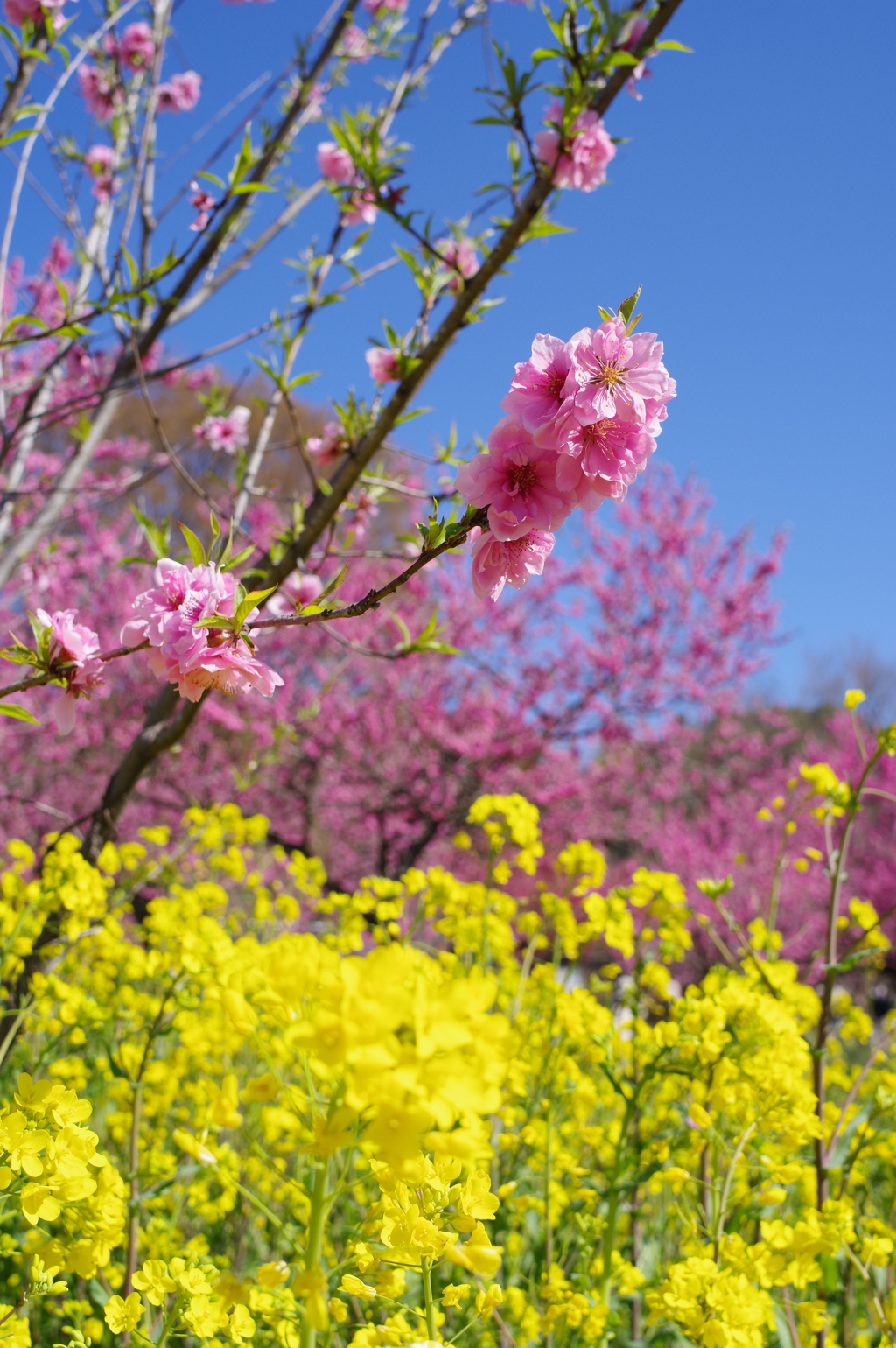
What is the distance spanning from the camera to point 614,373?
1034 mm

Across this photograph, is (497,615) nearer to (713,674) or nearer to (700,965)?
(713,674)

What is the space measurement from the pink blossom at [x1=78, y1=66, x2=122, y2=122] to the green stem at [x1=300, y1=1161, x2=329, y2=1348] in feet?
14.0

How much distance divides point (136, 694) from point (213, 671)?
9192mm

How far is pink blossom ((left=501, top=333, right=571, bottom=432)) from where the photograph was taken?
1063 millimetres

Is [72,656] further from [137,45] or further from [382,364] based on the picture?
[137,45]

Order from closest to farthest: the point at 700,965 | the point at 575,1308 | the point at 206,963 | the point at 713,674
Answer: the point at 575,1308 < the point at 206,963 < the point at 713,674 < the point at 700,965

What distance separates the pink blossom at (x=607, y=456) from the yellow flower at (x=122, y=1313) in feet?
4.57

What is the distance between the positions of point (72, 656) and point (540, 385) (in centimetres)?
89

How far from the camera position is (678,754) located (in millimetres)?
9648

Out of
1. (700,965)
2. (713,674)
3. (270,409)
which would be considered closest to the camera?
(270,409)

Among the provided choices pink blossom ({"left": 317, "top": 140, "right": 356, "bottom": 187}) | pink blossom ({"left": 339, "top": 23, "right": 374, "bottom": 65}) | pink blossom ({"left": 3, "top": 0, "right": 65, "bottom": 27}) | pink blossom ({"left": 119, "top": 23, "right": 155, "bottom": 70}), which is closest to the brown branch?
pink blossom ({"left": 317, "top": 140, "right": 356, "bottom": 187})

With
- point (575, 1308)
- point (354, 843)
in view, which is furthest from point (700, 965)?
point (575, 1308)

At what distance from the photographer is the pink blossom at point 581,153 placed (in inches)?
80.0

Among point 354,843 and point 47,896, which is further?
point 354,843
